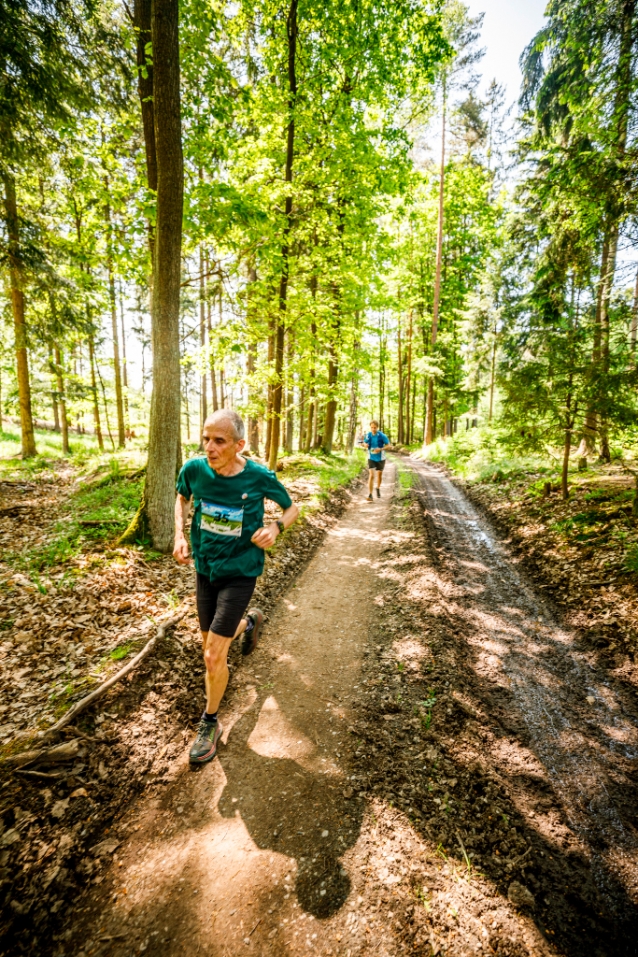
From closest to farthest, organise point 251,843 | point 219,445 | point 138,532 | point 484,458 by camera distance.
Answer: point 251,843 → point 219,445 → point 138,532 → point 484,458

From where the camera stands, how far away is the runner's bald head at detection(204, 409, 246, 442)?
3.33 meters

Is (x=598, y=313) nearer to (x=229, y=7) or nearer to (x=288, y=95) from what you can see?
(x=288, y=95)

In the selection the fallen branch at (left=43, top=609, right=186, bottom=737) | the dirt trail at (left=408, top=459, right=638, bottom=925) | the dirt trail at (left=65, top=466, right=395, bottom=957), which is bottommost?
the dirt trail at (left=65, top=466, right=395, bottom=957)

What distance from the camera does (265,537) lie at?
3354 millimetres

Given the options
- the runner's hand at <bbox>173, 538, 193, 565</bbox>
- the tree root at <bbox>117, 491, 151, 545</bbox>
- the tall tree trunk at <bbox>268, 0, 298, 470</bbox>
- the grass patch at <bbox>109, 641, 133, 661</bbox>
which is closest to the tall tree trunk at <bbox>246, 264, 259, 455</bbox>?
the tall tree trunk at <bbox>268, 0, 298, 470</bbox>

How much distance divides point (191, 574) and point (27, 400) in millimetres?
12593

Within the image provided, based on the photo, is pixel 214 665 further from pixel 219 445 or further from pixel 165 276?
pixel 165 276

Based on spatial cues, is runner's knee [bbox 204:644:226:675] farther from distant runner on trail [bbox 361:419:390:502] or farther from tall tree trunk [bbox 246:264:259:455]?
distant runner on trail [bbox 361:419:390:502]

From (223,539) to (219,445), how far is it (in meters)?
0.84

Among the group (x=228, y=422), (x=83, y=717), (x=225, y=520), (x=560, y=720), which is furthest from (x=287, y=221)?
(x=560, y=720)

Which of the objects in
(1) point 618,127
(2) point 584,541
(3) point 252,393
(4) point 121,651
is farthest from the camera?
(3) point 252,393

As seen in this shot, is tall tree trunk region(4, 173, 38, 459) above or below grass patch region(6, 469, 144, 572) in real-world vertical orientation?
above

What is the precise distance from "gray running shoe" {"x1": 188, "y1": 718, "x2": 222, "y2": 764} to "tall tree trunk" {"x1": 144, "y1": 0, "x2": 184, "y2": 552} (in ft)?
11.0

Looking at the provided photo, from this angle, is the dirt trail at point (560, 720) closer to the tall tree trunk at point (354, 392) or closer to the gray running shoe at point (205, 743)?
the gray running shoe at point (205, 743)
